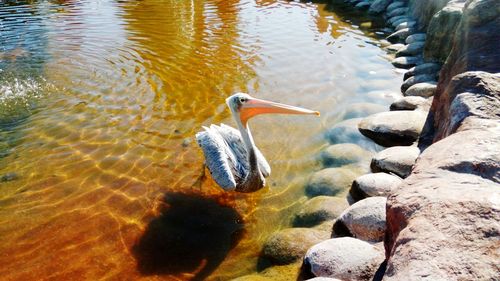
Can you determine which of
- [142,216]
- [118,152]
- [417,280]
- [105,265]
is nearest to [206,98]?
[118,152]

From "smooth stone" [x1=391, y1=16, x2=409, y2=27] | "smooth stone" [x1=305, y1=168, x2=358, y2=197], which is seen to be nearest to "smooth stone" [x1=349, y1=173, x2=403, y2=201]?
"smooth stone" [x1=305, y1=168, x2=358, y2=197]

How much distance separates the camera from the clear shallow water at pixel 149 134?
3.71 meters

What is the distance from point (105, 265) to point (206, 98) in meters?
3.96

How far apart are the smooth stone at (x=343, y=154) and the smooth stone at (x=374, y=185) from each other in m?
0.87

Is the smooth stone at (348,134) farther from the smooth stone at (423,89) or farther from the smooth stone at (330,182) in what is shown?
the smooth stone at (423,89)

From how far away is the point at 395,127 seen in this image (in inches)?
202

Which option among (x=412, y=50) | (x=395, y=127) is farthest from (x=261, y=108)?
(x=412, y=50)

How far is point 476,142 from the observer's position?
251cm

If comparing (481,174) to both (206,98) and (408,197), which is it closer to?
(408,197)

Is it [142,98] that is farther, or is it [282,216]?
[142,98]

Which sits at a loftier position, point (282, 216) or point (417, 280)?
point (417, 280)

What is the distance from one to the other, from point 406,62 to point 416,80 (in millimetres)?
1662

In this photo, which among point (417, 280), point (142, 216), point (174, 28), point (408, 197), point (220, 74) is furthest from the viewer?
point (174, 28)

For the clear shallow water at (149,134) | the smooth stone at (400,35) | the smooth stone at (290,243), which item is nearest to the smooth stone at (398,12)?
the clear shallow water at (149,134)
